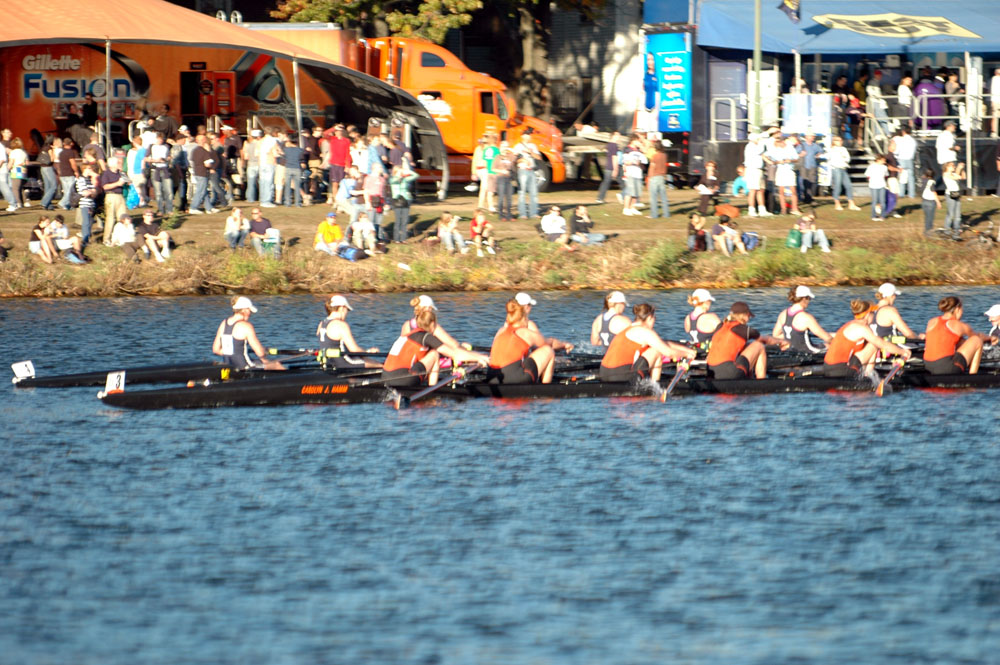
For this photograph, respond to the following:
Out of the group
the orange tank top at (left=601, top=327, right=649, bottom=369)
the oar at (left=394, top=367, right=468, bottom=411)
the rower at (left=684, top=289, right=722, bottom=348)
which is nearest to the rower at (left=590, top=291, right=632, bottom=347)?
the orange tank top at (left=601, top=327, right=649, bottom=369)

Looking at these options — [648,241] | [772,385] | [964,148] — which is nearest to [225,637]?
[772,385]

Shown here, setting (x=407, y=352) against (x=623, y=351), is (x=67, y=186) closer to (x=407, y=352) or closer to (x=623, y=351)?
(x=407, y=352)

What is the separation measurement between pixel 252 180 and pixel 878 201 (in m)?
13.2

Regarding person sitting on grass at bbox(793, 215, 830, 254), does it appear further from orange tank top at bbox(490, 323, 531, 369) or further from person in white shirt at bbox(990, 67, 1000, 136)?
orange tank top at bbox(490, 323, 531, 369)

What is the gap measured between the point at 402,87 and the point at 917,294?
13435 millimetres

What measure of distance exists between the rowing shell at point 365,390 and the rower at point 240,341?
0.56 metres

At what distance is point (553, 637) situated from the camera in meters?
10.5

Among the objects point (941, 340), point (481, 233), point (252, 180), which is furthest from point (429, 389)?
point (252, 180)

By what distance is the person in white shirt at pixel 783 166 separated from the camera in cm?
2923

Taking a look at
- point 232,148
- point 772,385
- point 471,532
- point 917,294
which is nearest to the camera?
point 471,532

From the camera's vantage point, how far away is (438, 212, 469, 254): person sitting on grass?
27.8m

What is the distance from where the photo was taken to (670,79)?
33719mm

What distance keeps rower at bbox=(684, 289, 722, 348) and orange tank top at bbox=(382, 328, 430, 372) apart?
3.72m

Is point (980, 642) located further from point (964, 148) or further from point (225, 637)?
point (964, 148)
